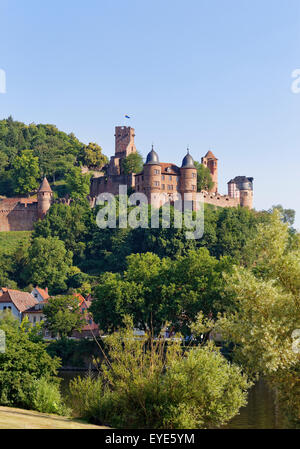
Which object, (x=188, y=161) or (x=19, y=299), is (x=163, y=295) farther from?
(x=188, y=161)

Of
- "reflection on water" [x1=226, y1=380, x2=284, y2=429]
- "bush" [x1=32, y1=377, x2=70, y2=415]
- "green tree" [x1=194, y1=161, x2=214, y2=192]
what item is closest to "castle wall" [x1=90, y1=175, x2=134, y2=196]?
"green tree" [x1=194, y1=161, x2=214, y2=192]

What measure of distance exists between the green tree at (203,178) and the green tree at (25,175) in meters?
28.1

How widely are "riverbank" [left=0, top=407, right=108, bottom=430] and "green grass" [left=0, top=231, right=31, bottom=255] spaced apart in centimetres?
7083

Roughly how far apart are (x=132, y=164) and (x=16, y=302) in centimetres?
3721

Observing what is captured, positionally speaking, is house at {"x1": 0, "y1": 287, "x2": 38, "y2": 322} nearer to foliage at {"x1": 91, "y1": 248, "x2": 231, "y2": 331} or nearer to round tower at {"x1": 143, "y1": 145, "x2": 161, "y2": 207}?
foliage at {"x1": 91, "y1": 248, "x2": 231, "y2": 331}

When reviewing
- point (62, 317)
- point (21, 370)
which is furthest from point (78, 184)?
A: point (21, 370)

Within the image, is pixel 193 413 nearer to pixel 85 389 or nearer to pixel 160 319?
pixel 85 389

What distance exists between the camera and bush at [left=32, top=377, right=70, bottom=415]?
2861 cm

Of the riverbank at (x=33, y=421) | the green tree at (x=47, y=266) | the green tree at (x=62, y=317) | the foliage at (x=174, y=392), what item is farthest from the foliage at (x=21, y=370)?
the green tree at (x=47, y=266)

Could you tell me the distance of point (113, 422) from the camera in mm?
25953

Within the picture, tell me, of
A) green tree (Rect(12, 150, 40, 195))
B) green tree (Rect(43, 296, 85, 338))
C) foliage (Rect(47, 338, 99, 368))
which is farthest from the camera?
green tree (Rect(12, 150, 40, 195))

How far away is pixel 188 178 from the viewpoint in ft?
341
